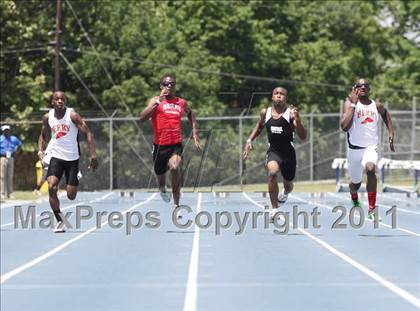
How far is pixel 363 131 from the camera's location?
1619 centimetres

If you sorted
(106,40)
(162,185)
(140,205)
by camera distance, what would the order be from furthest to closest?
(106,40)
(140,205)
(162,185)

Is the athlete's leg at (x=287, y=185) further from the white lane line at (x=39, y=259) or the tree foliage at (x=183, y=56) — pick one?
the tree foliage at (x=183, y=56)

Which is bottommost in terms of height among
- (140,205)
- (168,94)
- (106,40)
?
(140,205)

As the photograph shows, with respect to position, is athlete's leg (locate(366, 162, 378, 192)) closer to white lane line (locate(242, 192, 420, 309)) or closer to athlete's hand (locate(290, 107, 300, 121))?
white lane line (locate(242, 192, 420, 309))

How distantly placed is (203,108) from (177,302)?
35.1 metres

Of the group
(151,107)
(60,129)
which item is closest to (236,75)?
(60,129)

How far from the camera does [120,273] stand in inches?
481

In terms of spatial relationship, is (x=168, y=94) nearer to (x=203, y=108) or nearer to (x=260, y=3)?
(x=203, y=108)

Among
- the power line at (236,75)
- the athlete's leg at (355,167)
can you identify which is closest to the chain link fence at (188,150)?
the power line at (236,75)

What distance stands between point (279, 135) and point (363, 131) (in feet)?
3.79

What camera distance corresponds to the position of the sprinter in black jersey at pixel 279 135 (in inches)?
619

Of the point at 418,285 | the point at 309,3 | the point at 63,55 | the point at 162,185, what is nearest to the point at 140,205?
the point at 162,185

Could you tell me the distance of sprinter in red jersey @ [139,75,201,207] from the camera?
1533cm

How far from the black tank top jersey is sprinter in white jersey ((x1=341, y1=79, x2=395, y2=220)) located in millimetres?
776
